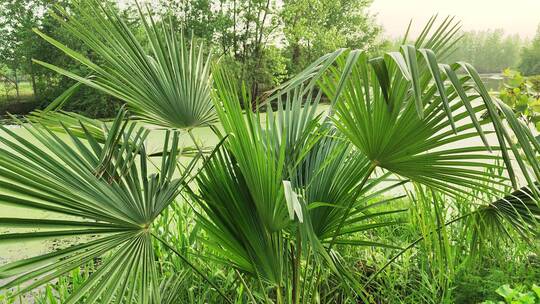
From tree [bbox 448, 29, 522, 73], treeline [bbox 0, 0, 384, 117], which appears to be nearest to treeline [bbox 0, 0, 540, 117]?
treeline [bbox 0, 0, 384, 117]

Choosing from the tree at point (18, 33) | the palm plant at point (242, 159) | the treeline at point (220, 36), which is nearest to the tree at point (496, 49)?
the treeline at point (220, 36)

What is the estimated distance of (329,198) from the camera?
941 mm

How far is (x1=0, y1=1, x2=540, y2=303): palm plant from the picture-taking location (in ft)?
1.96

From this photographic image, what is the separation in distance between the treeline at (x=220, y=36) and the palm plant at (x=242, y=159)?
6.32 metres

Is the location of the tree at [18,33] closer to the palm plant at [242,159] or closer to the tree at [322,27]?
the tree at [322,27]

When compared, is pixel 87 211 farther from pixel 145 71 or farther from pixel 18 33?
pixel 18 33

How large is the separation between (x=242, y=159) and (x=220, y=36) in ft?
31.6

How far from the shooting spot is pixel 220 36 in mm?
9812

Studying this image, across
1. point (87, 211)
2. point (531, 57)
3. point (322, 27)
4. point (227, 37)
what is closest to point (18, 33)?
point (227, 37)

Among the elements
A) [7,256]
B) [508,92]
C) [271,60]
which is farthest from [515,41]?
[7,256]

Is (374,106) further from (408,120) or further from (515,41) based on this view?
(515,41)

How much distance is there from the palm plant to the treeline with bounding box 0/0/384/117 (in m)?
6.32

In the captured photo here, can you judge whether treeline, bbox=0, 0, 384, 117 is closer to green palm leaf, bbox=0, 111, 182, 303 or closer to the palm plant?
the palm plant

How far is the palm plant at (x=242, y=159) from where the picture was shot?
597 mm
